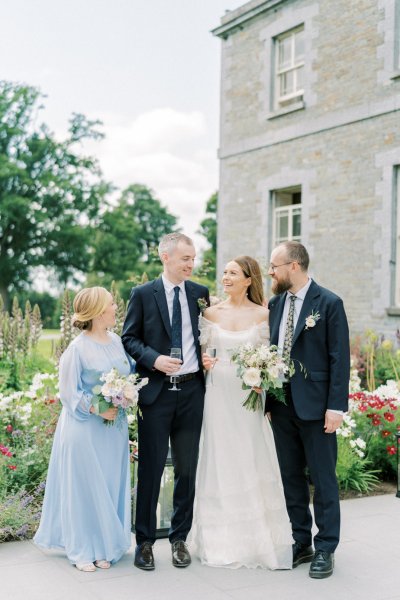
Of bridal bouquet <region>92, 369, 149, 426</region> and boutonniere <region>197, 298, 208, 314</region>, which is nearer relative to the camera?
bridal bouquet <region>92, 369, 149, 426</region>

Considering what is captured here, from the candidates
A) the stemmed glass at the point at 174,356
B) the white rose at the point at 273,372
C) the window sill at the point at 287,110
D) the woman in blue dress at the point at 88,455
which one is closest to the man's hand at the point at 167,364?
A: the stemmed glass at the point at 174,356

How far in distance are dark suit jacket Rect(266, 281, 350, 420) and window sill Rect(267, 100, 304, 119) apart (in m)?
9.64

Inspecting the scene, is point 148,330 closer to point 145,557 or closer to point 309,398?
point 309,398

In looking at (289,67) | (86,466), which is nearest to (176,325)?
(86,466)

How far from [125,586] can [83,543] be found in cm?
48

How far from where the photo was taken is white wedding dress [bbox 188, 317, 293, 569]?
474cm

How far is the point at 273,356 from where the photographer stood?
4.47 metres

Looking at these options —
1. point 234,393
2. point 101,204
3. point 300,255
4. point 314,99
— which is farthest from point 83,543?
point 101,204

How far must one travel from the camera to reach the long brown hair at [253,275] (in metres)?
4.94

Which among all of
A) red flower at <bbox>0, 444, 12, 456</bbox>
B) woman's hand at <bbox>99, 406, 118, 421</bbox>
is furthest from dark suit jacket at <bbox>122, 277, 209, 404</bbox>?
red flower at <bbox>0, 444, 12, 456</bbox>

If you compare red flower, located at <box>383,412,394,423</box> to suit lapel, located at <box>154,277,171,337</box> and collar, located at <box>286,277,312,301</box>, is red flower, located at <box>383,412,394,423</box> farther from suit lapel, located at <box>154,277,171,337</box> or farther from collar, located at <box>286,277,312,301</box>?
suit lapel, located at <box>154,277,171,337</box>

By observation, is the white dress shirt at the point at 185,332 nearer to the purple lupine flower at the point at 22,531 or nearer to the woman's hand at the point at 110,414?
the woman's hand at the point at 110,414

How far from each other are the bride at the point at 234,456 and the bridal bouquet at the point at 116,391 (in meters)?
0.58

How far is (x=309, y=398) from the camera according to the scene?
455 centimetres
